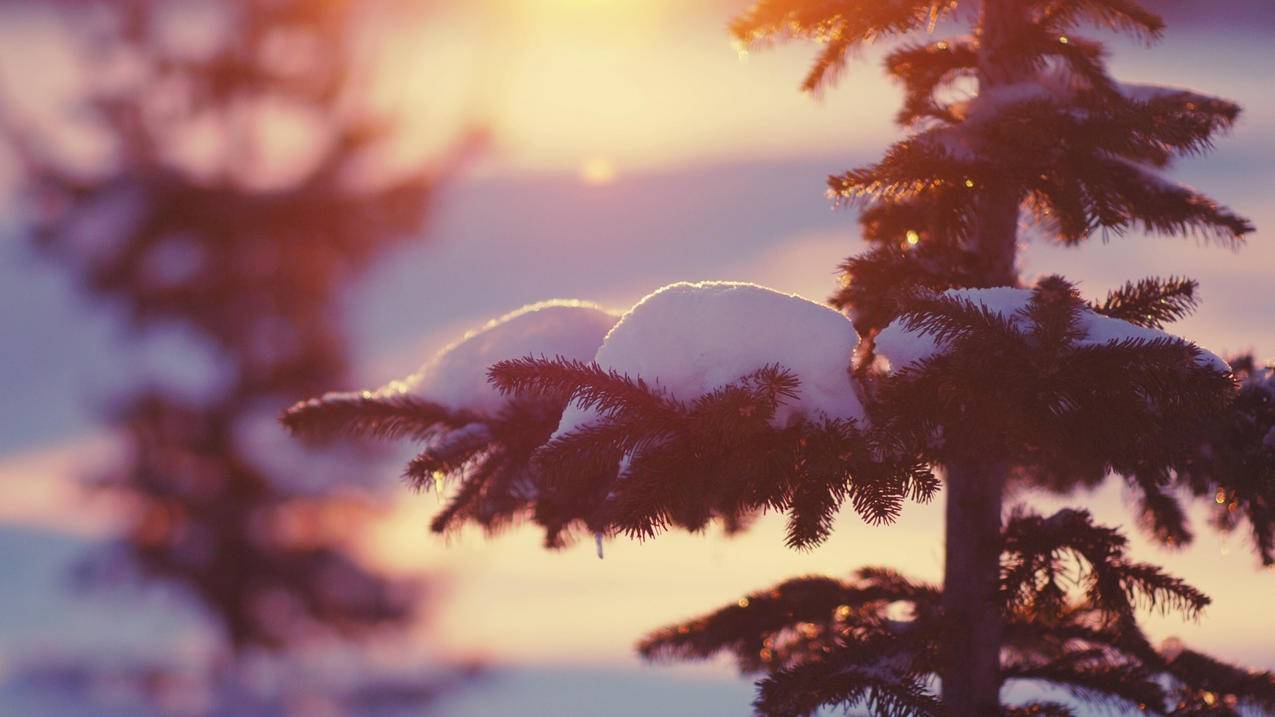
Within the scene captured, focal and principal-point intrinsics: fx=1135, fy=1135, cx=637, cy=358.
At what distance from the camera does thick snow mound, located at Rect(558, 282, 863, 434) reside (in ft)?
9.46

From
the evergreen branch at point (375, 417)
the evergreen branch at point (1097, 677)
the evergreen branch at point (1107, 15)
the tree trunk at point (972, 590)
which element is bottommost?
the evergreen branch at point (1097, 677)

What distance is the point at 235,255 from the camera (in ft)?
36.5

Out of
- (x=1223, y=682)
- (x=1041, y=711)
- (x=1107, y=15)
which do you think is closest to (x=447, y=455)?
(x=1041, y=711)

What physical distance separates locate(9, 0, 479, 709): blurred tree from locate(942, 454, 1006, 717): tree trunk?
8.73 metres

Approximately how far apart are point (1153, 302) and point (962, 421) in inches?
39.2

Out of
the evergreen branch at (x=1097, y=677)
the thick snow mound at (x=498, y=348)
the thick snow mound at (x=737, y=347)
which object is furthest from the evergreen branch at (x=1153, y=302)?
the thick snow mound at (x=498, y=348)

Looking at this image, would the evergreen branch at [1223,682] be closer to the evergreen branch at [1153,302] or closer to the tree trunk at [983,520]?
the tree trunk at [983,520]

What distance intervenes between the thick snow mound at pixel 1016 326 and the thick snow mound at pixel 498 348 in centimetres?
103

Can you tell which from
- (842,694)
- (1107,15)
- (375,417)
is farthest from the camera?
(1107,15)

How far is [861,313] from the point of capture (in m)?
3.72

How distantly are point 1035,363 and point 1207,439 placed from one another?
3.98ft

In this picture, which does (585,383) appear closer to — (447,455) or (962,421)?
(447,455)

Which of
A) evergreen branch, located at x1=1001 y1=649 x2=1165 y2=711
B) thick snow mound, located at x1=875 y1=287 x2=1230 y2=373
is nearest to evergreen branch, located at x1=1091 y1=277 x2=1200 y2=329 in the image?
thick snow mound, located at x1=875 y1=287 x2=1230 y2=373

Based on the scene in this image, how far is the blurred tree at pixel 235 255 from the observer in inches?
435
